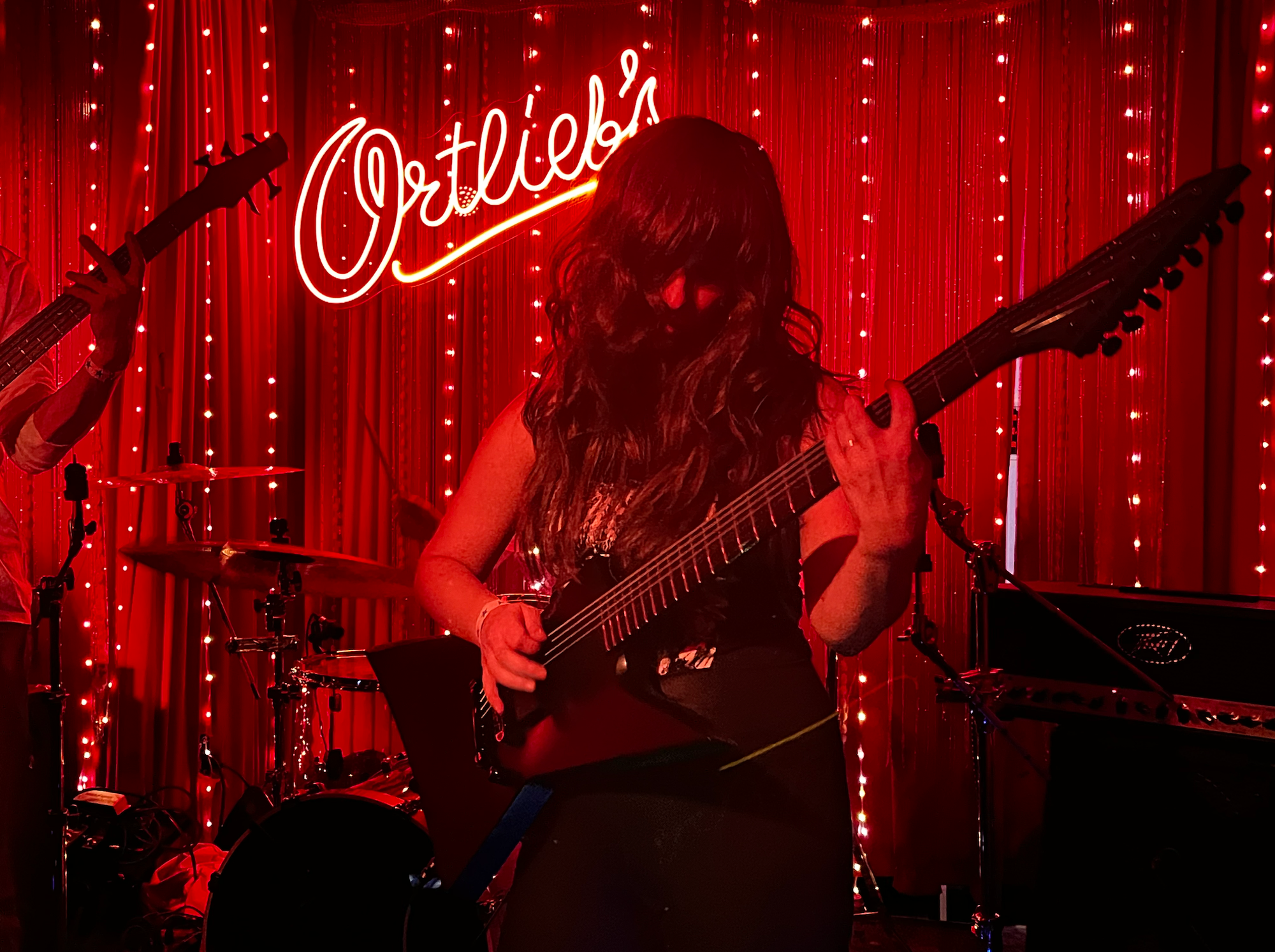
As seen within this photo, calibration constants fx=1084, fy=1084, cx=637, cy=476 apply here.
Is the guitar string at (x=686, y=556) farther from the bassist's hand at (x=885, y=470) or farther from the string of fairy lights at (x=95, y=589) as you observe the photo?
the string of fairy lights at (x=95, y=589)

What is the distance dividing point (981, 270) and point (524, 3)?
1833 millimetres

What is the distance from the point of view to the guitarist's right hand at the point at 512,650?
1.37 meters

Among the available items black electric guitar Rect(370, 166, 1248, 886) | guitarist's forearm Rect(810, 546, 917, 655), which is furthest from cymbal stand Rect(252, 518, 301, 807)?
guitarist's forearm Rect(810, 546, 917, 655)

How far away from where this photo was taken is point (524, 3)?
381 centimetres

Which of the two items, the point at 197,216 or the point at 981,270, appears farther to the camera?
the point at 981,270

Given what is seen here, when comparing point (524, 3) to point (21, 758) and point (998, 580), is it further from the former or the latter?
point (21, 758)

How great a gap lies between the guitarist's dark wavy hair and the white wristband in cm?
9

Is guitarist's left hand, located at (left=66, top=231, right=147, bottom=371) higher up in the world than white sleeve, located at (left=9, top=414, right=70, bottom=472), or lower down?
higher up

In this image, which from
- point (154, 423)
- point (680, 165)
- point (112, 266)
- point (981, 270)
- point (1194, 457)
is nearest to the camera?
point (680, 165)

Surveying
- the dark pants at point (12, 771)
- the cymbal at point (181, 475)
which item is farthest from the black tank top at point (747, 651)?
the cymbal at point (181, 475)

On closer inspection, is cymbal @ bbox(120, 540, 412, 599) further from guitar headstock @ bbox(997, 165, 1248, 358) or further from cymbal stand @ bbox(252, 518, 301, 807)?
guitar headstock @ bbox(997, 165, 1248, 358)

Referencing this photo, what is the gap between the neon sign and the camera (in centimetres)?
352

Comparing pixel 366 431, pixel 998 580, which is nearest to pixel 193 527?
pixel 366 431

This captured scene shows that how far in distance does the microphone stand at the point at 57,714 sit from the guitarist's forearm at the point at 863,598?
2.02 m
